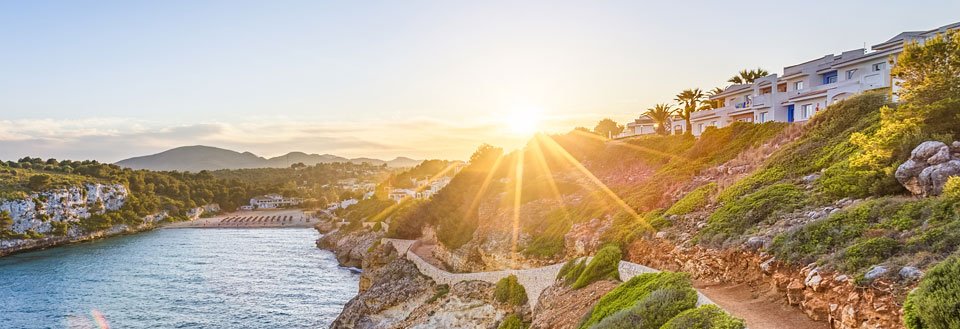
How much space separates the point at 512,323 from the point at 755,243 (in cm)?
1045

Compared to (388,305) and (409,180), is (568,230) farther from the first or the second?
(409,180)

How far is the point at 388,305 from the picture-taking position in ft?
110

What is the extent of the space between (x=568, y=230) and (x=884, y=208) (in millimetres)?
16445

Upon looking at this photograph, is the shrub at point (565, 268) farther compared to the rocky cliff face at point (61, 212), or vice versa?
the rocky cliff face at point (61, 212)

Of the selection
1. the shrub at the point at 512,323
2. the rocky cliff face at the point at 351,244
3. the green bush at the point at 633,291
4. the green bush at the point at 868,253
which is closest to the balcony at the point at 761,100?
the shrub at the point at 512,323

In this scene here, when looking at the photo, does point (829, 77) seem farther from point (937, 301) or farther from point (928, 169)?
point (937, 301)

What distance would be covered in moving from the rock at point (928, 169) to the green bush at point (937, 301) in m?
6.94

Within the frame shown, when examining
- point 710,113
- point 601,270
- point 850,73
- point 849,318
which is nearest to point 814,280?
point 849,318

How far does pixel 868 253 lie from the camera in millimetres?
12734

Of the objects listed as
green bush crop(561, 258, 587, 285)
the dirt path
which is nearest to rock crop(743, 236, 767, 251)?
the dirt path

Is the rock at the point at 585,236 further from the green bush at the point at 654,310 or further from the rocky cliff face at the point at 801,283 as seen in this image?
the green bush at the point at 654,310

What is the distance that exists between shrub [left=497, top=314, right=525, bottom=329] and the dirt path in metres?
8.96

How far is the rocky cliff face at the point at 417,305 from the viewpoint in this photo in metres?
27.5

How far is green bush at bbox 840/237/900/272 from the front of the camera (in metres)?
12.5
